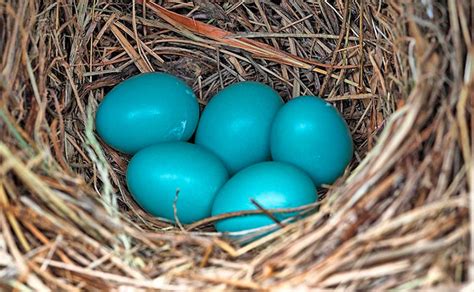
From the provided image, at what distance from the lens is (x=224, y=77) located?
184 centimetres

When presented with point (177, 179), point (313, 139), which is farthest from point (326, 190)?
point (177, 179)

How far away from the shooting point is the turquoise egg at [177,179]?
151 cm

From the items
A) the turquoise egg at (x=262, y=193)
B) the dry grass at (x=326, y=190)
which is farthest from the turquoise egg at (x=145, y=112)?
the turquoise egg at (x=262, y=193)

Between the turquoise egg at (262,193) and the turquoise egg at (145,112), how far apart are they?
9.2 inches

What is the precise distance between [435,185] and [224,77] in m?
0.81

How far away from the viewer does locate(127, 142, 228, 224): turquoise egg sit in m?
1.51

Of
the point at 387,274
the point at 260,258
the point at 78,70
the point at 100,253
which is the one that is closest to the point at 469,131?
the point at 387,274

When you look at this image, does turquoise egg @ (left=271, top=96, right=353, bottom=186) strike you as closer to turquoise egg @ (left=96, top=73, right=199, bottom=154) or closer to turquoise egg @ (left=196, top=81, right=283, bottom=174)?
turquoise egg @ (left=196, top=81, right=283, bottom=174)

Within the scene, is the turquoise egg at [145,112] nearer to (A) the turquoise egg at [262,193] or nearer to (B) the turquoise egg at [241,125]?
(B) the turquoise egg at [241,125]

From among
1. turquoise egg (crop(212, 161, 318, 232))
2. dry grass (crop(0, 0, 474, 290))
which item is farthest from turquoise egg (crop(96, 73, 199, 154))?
turquoise egg (crop(212, 161, 318, 232))

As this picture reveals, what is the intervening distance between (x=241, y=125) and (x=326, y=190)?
250 mm

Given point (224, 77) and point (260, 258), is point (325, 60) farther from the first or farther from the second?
point (260, 258)

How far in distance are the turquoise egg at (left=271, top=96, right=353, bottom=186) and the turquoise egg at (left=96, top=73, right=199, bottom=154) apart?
24cm

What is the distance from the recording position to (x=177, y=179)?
59.2 inches
